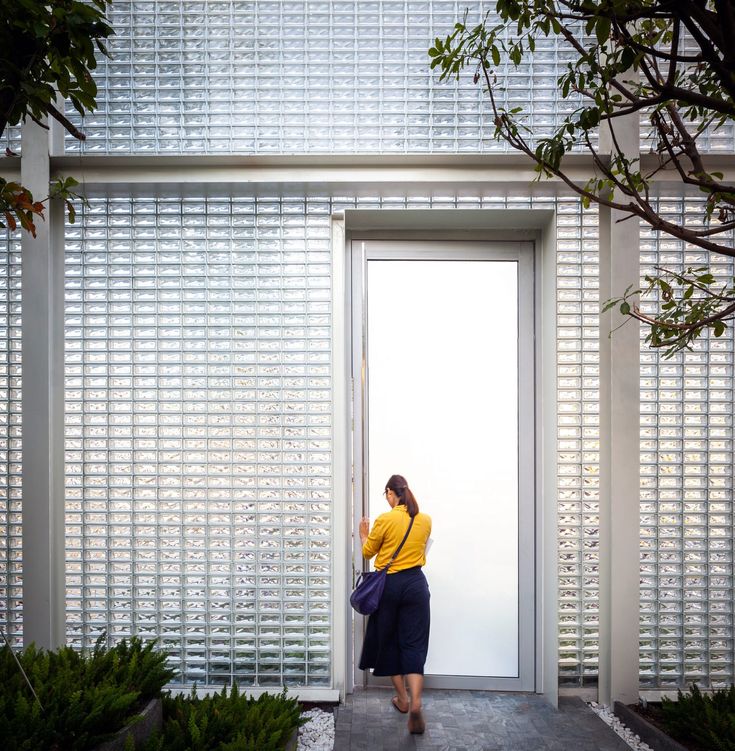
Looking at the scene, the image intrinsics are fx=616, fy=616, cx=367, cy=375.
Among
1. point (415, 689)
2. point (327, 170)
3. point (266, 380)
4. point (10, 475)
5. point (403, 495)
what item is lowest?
point (415, 689)

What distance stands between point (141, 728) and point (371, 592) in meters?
1.54

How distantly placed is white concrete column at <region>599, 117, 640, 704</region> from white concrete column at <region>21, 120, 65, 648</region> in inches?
148

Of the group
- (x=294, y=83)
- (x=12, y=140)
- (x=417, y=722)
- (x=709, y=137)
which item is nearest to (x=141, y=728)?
(x=417, y=722)

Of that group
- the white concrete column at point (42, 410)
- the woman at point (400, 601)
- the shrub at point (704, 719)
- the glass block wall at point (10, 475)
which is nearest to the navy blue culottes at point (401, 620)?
the woman at point (400, 601)

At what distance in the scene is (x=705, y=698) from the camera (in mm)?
3586

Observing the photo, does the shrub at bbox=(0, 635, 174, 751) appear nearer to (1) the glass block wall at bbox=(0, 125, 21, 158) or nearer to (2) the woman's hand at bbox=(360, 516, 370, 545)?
(2) the woman's hand at bbox=(360, 516, 370, 545)

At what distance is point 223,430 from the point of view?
14.2 feet

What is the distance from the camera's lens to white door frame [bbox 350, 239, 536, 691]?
14.9ft

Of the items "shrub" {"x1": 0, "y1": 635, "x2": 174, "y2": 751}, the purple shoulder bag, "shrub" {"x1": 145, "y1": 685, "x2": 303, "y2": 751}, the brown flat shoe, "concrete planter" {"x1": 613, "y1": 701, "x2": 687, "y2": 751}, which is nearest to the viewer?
"shrub" {"x1": 0, "y1": 635, "x2": 174, "y2": 751}

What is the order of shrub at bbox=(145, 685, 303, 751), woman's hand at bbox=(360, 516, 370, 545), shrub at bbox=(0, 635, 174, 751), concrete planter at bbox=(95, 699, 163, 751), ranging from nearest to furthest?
1. shrub at bbox=(0, 635, 174, 751)
2. concrete planter at bbox=(95, 699, 163, 751)
3. shrub at bbox=(145, 685, 303, 751)
4. woman's hand at bbox=(360, 516, 370, 545)

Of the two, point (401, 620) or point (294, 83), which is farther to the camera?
point (294, 83)

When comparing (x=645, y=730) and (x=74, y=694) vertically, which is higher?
(x=74, y=694)

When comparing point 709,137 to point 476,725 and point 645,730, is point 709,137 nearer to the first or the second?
point 645,730

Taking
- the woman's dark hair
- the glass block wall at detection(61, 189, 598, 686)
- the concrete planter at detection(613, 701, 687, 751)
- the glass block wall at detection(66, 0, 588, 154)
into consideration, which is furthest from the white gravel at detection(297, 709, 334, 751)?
the glass block wall at detection(66, 0, 588, 154)
